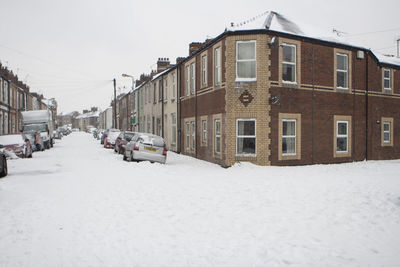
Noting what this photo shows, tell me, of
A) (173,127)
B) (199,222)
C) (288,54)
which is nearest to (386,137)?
(288,54)

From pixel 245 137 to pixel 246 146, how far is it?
0.43 meters

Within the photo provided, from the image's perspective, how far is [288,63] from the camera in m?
16.2

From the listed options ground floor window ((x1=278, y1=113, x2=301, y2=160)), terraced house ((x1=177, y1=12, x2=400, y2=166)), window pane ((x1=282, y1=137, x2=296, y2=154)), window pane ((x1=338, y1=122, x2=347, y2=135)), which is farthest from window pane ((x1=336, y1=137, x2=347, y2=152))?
window pane ((x1=282, y1=137, x2=296, y2=154))

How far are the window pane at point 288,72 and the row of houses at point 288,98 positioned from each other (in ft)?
0.16

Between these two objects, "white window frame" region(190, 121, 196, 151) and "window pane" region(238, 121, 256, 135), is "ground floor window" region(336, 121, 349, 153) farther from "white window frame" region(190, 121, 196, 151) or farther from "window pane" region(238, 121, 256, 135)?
"white window frame" region(190, 121, 196, 151)

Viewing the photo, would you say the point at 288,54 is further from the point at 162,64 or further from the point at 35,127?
the point at 35,127

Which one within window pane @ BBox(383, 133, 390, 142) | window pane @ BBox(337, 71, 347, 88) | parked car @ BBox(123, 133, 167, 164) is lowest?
parked car @ BBox(123, 133, 167, 164)

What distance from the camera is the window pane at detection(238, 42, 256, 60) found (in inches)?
620

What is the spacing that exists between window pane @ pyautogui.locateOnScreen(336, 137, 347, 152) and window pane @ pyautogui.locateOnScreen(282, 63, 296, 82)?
4.38 m

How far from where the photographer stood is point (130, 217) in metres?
6.88

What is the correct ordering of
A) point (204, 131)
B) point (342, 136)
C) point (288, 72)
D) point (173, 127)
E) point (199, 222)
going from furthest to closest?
point (173, 127) → point (204, 131) → point (342, 136) → point (288, 72) → point (199, 222)

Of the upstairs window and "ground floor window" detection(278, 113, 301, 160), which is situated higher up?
the upstairs window

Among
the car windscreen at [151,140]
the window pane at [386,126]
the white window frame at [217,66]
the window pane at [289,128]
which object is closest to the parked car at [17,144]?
the car windscreen at [151,140]

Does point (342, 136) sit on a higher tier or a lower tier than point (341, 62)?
lower
